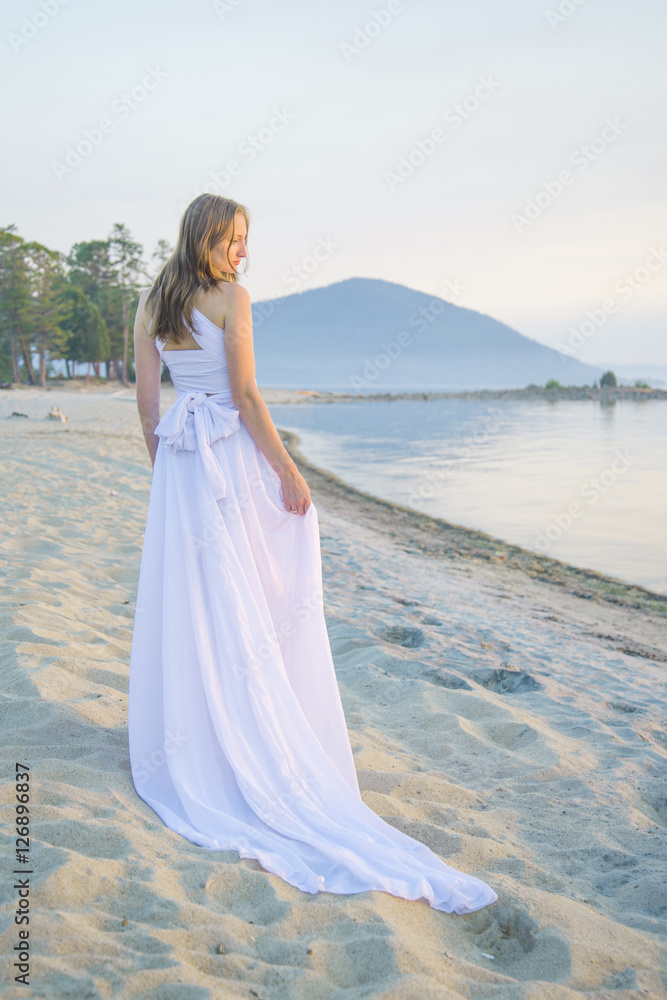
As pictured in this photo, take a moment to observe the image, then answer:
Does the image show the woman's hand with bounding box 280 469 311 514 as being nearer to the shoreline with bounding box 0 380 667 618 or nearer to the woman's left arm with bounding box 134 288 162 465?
the woman's left arm with bounding box 134 288 162 465

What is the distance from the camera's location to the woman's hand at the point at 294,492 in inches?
105

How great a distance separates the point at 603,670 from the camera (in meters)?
4.80

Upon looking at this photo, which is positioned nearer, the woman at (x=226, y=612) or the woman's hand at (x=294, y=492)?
the woman at (x=226, y=612)

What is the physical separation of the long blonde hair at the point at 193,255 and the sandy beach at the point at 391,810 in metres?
1.69

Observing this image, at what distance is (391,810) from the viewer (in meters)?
2.71

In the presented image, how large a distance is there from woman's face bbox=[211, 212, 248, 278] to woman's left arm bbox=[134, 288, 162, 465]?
0.29 metres

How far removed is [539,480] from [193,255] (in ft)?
42.7

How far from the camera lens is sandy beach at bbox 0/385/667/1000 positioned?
1739mm

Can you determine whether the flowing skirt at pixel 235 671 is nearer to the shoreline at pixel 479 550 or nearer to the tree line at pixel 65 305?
the shoreline at pixel 479 550

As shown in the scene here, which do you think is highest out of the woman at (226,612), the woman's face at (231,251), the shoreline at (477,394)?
the shoreline at (477,394)

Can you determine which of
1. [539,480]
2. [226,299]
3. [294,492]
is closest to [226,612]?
[294,492]

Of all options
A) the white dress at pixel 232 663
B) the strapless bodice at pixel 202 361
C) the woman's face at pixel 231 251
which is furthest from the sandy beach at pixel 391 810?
the woman's face at pixel 231 251

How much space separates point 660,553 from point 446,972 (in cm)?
819

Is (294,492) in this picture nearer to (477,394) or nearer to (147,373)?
(147,373)
